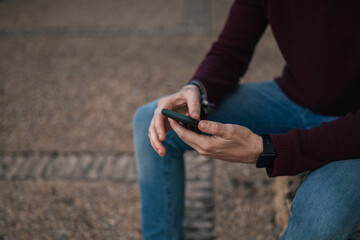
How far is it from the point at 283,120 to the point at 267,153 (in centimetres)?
46

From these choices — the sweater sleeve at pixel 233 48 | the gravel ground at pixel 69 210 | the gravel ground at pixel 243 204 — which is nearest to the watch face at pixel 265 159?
the sweater sleeve at pixel 233 48

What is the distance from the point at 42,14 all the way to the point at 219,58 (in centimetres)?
536

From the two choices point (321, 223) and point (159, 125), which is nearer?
point (321, 223)

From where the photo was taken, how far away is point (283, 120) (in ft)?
4.74

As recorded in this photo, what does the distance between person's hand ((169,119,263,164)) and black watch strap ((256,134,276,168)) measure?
0.05 feet

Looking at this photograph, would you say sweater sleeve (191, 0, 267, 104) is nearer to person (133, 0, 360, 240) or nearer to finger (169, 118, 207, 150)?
person (133, 0, 360, 240)

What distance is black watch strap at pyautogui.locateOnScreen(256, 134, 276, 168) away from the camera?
3.45 feet

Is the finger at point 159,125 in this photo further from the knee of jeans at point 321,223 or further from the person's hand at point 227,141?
the knee of jeans at point 321,223

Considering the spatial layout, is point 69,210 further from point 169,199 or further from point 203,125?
point 203,125

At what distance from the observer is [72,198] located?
6.99 ft

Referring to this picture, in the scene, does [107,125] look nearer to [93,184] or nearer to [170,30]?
[93,184]

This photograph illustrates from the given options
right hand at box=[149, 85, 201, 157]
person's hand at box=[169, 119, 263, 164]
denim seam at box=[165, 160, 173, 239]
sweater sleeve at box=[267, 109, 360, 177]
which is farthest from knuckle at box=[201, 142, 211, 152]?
denim seam at box=[165, 160, 173, 239]

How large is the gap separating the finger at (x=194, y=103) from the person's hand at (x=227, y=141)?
0.31 ft

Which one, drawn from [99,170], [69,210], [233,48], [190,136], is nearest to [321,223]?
[190,136]
